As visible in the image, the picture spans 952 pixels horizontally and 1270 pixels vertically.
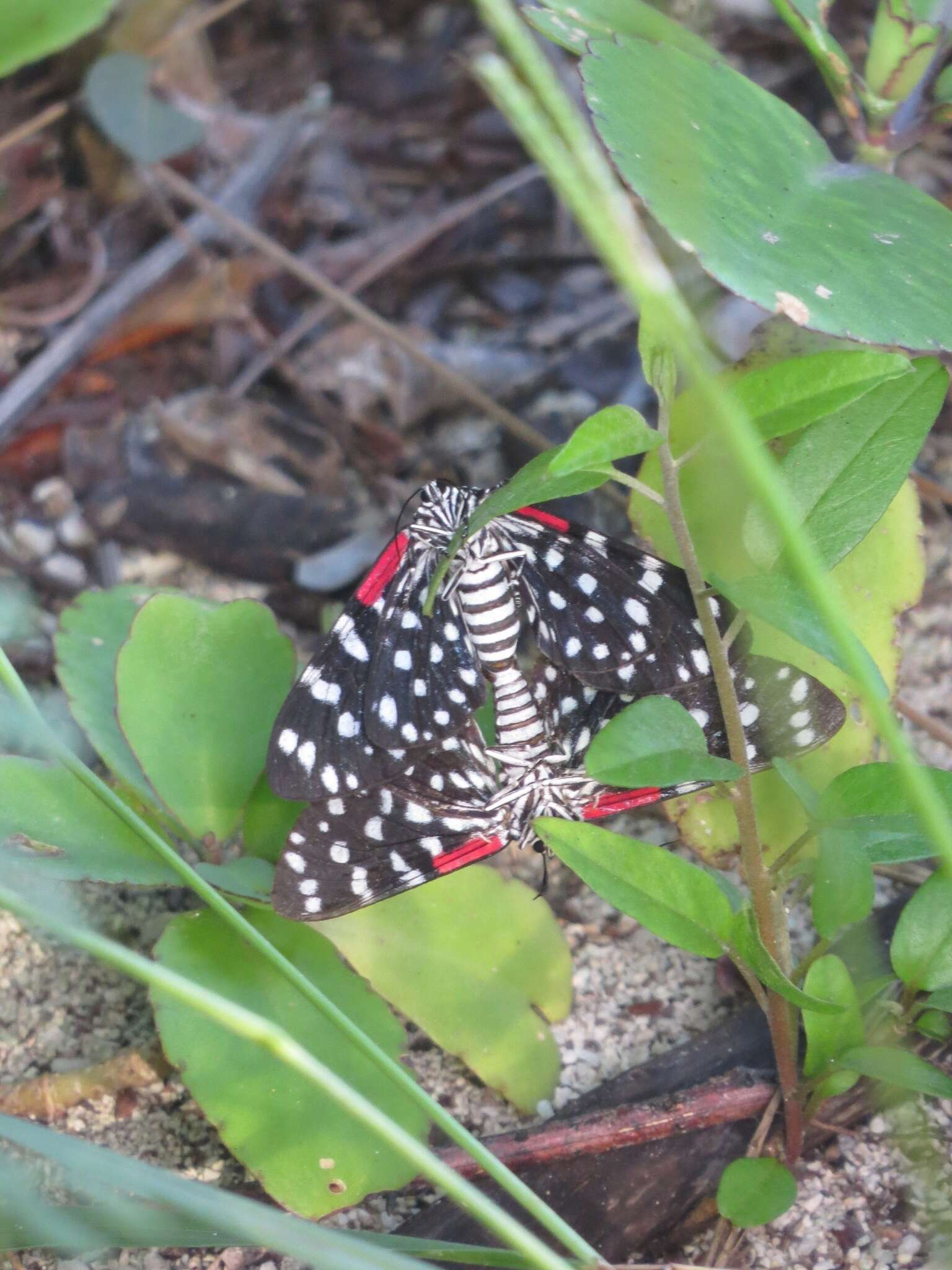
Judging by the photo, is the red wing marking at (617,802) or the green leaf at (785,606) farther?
the red wing marking at (617,802)

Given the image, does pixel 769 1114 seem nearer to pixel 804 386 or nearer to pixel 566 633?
pixel 566 633

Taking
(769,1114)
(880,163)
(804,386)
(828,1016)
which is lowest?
(769,1114)

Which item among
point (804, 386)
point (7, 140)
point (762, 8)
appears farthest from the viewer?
point (762, 8)

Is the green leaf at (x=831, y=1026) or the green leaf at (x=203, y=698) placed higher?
the green leaf at (x=203, y=698)

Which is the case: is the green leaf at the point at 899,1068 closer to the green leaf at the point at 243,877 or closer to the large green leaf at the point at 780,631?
the large green leaf at the point at 780,631

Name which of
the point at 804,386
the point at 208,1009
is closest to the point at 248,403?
the point at 804,386

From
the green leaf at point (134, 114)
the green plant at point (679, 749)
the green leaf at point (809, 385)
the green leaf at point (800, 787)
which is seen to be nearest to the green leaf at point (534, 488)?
the green plant at point (679, 749)

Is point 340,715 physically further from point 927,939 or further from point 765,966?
point 927,939
